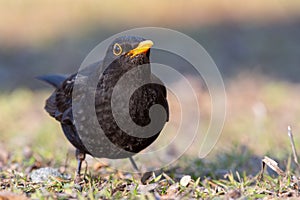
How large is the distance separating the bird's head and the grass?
3.31 ft

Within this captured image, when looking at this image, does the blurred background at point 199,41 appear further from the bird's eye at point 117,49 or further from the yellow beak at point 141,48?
the yellow beak at point 141,48

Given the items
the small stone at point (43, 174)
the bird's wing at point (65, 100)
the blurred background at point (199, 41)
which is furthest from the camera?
the blurred background at point (199, 41)

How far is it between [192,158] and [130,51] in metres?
2.00

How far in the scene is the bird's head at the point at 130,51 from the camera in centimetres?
425

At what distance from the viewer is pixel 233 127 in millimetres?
7676

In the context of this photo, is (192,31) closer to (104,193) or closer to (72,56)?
(72,56)

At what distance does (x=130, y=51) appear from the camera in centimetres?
432

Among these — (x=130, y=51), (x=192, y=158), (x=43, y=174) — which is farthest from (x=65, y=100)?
(x=192, y=158)

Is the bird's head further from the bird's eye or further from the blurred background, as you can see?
the blurred background

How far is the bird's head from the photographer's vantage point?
425 centimetres

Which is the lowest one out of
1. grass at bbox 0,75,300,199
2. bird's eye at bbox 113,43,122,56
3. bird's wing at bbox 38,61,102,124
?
grass at bbox 0,75,300,199

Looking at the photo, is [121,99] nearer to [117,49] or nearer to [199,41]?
[117,49]

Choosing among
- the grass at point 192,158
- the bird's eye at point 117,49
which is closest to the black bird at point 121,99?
the bird's eye at point 117,49

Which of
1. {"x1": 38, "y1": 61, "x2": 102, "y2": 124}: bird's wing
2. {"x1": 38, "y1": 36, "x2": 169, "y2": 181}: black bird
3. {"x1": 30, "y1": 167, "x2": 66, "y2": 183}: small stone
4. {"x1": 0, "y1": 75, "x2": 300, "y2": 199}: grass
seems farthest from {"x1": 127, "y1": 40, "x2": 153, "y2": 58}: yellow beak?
{"x1": 30, "y1": 167, "x2": 66, "y2": 183}: small stone
